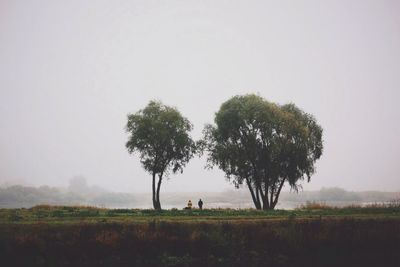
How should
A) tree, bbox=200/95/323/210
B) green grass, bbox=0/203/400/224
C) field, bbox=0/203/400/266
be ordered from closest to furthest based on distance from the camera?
field, bbox=0/203/400/266 → green grass, bbox=0/203/400/224 → tree, bbox=200/95/323/210

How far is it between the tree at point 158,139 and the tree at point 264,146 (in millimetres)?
6221

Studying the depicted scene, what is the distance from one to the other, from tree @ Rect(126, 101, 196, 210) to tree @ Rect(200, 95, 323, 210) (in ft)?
20.4

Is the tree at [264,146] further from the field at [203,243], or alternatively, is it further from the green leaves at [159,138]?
the field at [203,243]

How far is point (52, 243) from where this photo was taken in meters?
17.7

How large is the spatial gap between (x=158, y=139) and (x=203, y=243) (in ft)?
111

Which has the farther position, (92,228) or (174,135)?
(174,135)

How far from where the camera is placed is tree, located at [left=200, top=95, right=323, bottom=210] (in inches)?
1889

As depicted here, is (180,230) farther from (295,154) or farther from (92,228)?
(295,154)

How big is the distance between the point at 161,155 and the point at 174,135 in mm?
3772

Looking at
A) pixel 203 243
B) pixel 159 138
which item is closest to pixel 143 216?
pixel 203 243

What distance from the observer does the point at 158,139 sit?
52344 millimetres

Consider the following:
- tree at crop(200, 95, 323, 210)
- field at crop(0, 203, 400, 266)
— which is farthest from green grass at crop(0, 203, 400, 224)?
tree at crop(200, 95, 323, 210)

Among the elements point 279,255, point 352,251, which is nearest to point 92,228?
→ point 279,255

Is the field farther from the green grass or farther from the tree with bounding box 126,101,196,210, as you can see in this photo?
the tree with bounding box 126,101,196,210
